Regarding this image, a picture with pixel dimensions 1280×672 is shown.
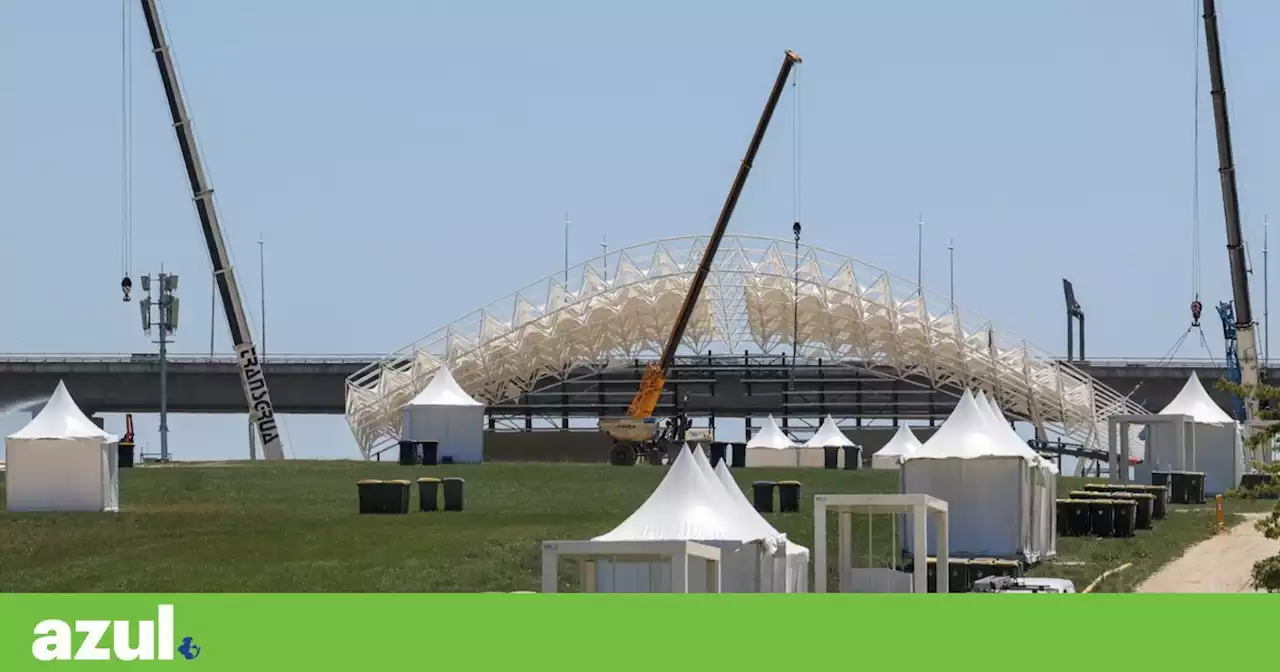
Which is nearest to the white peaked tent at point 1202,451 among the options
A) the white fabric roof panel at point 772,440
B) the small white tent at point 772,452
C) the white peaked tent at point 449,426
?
the small white tent at point 772,452

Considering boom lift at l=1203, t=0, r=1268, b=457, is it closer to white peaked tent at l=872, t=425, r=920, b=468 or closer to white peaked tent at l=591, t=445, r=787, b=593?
white peaked tent at l=872, t=425, r=920, b=468

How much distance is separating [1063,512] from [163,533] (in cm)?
1939

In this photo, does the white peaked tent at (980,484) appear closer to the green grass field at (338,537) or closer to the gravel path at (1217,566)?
the green grass field at (338,537)

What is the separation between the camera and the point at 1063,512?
49.5 m

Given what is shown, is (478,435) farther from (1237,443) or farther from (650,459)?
(1237,443)

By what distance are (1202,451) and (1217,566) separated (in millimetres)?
25815

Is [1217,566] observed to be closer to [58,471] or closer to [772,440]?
[58,471]

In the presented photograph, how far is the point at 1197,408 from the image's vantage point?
69.2 meters

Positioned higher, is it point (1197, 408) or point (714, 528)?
point (1197, 408)
